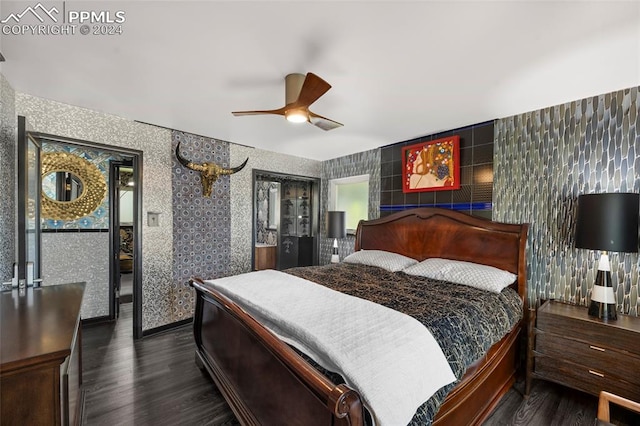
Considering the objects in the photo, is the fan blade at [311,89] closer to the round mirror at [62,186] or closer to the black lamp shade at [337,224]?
the black lamp shade at [337,224]

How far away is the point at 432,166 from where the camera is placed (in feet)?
11.5

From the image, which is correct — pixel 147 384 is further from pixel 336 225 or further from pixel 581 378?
pixel 581 378

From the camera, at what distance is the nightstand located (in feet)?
6.17

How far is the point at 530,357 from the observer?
2.30 m

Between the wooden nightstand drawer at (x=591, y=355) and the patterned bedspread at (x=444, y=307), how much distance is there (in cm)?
26

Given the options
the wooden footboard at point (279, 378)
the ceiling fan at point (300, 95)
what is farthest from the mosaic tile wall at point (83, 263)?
the ceiling fan at point (300, 95)

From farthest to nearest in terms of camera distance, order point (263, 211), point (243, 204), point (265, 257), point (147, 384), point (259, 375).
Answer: point (263, 211), point (265, 257), point (243, 204), point (147, 384), point (259, 375)

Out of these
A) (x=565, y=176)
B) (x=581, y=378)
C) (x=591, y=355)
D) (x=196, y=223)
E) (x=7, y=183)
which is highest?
(x=565, y=176)

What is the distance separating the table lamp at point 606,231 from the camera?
1.98 meters

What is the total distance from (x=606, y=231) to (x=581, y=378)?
1.13m

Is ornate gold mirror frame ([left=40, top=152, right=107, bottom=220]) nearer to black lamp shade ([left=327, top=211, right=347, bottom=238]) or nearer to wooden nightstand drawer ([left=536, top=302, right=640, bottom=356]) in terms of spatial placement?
black lamp shade ([left=327, top=211, right=347, bottom=238])

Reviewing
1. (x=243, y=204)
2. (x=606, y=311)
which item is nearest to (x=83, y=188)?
(x=243, y=204)

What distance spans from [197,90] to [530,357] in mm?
3677

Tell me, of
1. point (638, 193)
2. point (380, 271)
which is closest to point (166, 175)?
point (380, 271)
